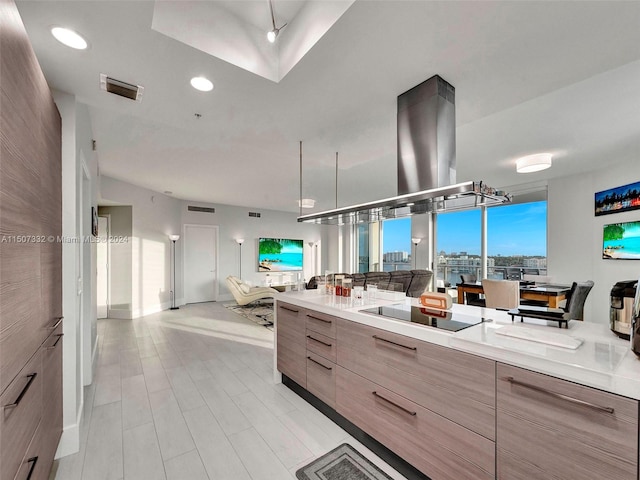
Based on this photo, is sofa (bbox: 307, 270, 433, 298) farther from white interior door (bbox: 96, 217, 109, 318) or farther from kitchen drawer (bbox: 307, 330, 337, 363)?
white interior door (bbox: 96, 217, 109, 318)

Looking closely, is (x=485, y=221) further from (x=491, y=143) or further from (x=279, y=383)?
(x=279, y=383)

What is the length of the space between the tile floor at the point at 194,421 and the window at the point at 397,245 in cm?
557

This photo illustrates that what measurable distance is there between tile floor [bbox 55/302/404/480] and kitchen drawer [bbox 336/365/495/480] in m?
0.22

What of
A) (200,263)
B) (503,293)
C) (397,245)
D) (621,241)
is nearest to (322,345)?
(503,293)

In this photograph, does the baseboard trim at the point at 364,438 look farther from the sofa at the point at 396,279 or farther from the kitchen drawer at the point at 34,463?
the sofa at the point at 396,279

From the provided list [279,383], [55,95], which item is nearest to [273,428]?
[279,383]

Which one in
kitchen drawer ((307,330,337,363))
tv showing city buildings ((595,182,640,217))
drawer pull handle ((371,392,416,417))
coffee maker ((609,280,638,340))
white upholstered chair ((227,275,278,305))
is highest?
tv showing city buildings ((595,182,640,217))

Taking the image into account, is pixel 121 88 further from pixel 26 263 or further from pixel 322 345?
pixel 322 345

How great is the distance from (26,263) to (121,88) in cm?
145

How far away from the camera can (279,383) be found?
2.84m

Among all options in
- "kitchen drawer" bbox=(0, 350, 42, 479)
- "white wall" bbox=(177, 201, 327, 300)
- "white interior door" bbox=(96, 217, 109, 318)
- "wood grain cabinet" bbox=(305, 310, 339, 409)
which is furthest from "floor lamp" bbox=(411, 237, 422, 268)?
"kitchen drawer" bbox=(0, 350, 42, 479)

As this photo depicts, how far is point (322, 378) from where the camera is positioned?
2242mm

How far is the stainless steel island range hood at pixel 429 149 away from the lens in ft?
6.12

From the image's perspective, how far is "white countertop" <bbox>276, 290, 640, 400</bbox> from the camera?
961 mm
